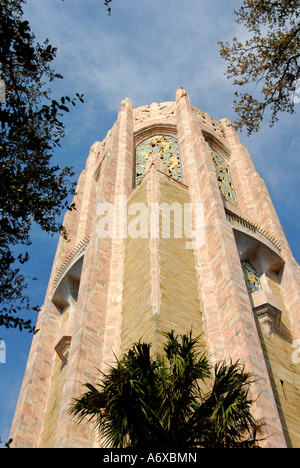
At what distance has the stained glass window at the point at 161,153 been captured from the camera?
81.9ft

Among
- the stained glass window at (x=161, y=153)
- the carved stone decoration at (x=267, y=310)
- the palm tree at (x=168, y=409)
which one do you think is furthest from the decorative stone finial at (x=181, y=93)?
the palm tree at (x=168, y=409)

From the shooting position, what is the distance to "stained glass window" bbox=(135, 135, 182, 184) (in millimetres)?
24969

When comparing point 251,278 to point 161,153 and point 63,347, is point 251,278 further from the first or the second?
point 161,153

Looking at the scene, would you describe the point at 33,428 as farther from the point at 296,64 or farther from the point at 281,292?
the point at 296,64

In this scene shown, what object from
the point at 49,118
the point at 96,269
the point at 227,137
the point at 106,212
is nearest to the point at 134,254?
the point at 96,269

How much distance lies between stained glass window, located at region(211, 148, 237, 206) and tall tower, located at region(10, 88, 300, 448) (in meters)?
0.11

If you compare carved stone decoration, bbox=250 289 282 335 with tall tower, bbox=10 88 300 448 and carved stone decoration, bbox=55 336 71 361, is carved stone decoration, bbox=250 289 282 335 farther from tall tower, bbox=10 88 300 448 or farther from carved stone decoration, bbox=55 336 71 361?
carved stone decoration, bbox=55 336 71 361

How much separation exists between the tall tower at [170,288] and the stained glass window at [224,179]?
11cm

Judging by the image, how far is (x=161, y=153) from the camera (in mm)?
26500

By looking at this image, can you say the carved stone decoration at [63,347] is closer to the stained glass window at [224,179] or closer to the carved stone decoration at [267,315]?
the carved stone decoration at [267,315]

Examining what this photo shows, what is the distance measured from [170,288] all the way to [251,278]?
4909mm

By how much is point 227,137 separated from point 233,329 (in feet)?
54.4

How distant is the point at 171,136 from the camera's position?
27.9m

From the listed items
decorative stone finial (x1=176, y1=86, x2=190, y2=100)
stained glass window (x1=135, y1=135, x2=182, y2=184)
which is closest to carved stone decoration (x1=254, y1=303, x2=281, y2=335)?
stained glass window (x1=135, y1=135, x2=182, y2=184)
